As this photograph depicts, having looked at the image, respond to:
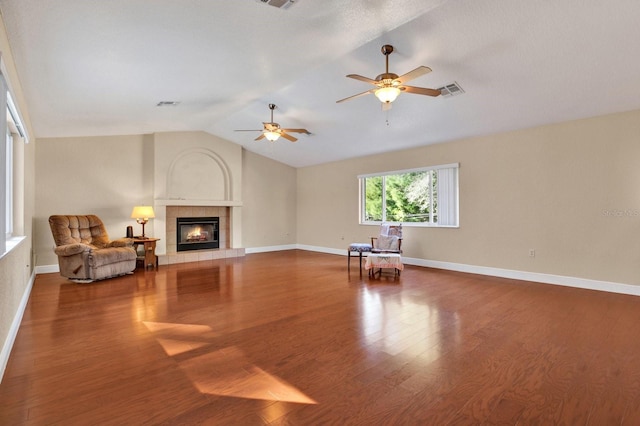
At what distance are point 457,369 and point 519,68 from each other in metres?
3.53

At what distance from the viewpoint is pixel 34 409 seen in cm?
186

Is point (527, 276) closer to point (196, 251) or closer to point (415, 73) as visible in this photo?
point (415, 73)

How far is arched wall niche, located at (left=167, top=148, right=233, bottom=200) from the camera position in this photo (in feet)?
25.4

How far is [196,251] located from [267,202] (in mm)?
2467

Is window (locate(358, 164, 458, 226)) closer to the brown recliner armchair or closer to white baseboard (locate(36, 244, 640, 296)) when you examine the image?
white baseboard (locate(36, 244, 640, 296))

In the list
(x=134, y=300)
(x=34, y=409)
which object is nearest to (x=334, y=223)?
(x=134, y=300)

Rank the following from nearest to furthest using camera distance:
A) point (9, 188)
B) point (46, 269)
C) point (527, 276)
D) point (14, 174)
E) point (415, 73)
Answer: point (415, 73) < point (9, 188) < point (14, 174) < point (527, 276) < point (46, 269)

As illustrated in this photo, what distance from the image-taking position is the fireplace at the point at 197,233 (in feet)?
26.0

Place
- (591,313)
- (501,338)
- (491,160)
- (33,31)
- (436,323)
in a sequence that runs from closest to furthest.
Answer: (33,31) → (501,338) → (436,323) → (591,313) → (491,160)

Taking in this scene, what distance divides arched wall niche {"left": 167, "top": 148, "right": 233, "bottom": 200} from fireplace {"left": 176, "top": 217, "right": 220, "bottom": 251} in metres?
0.59

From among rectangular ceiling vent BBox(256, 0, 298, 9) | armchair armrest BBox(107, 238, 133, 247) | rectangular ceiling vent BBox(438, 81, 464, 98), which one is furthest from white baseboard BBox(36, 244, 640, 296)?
rectangular ceiling vent BBox(256, 0, 298, 9)

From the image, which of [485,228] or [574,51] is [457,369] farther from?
[485,228]

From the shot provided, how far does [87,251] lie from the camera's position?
5156 mm

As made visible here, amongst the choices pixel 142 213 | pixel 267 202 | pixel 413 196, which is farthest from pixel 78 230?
pixel 413 196
